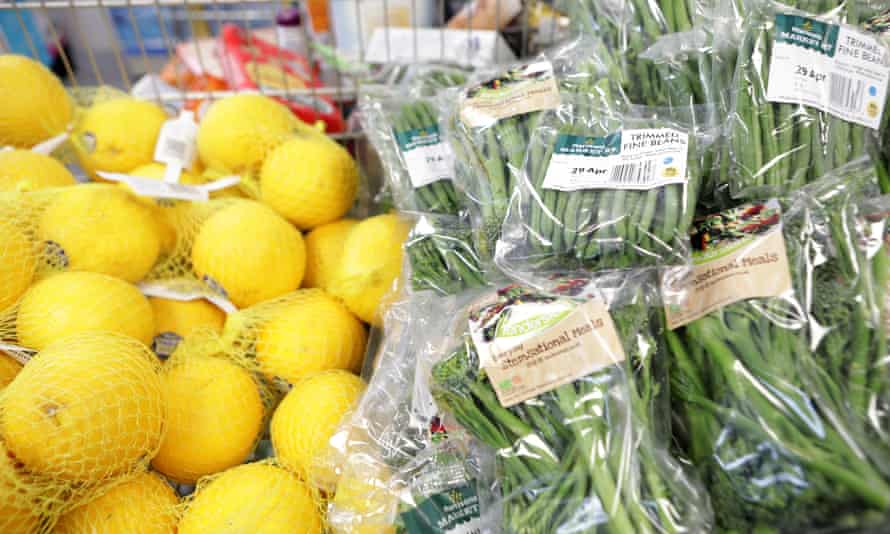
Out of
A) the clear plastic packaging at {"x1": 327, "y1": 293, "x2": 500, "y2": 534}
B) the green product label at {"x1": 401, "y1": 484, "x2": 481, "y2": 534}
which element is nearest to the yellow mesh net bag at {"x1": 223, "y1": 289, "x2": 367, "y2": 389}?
the clear plastic packaging at {"x1": 327, "y1": 293, "x2": 500, "y2": 534}

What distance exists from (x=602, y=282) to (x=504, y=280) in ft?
0.44

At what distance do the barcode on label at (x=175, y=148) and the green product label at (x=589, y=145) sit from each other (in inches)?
→ 33.0

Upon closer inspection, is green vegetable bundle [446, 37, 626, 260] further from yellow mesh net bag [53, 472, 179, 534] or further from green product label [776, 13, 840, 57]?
yellow mesh net bag [53, 472, 179, 534]

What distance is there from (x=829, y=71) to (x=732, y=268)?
0.95 feet

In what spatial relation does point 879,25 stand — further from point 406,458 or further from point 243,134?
point 243,134

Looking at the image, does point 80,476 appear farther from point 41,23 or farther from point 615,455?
point 41,23

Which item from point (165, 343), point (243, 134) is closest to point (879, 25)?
point (243, 134)

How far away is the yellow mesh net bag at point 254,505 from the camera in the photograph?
74 cm

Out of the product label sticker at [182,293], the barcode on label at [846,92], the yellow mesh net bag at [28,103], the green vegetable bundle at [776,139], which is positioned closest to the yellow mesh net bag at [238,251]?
the product label sticker at [182,293]

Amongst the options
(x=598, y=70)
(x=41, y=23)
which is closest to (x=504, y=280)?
(x=598, y=70)

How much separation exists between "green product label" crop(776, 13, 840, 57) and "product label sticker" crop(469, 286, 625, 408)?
1.34 feet

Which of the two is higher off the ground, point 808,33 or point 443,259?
point 808,33

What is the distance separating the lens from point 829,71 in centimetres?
71

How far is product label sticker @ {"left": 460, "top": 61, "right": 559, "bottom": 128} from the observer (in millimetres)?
801
